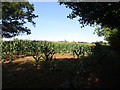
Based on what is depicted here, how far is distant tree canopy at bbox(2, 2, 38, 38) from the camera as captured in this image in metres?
17.5

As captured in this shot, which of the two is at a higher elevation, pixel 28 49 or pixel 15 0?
pixel 15 0

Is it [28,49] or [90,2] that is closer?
[90,2]

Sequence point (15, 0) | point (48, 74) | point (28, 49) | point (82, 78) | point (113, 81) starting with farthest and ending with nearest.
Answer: point (15, 0)
point (28, 49)
point (48, 74)
point (82, 78)
point (113, 81)

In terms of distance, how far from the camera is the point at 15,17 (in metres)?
19.2

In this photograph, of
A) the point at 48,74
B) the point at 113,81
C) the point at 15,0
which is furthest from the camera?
the point at 15,0

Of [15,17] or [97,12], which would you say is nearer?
[97,12]

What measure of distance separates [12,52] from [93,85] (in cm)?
1166

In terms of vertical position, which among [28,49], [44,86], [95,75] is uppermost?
[28,49]

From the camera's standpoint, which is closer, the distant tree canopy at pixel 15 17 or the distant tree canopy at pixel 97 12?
the distant tree canopy at pixel 97 12

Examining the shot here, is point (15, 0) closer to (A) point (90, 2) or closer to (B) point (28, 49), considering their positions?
(B) point (28, 49)

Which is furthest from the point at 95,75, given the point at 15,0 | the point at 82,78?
the point at 15,0

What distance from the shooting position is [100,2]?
7.55 m

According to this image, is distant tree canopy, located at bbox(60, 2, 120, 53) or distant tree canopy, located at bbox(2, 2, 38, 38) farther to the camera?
distant tree canopy, located at bbox(2, 2, 38, 38)

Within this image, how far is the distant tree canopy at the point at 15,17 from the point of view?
1752cm
